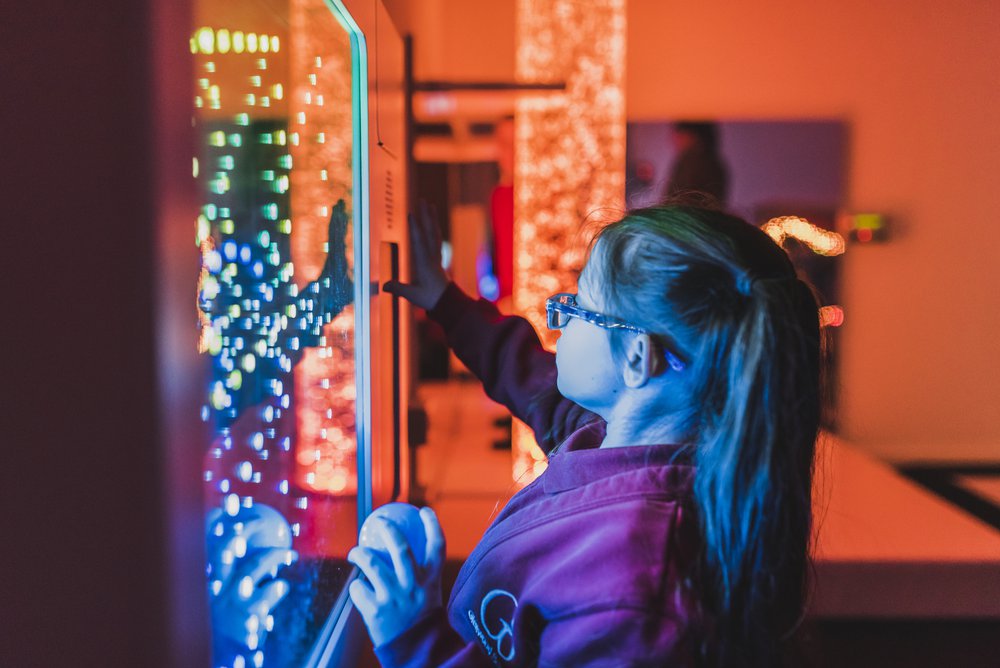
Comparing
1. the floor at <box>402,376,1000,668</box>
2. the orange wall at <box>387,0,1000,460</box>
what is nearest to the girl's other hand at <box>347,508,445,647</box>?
the floor at <box>402,376,1000,668</box>

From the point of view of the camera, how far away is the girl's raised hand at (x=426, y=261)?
1.17 metres

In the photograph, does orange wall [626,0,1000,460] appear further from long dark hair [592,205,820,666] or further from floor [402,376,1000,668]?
long dark hair [592,205,820,666]

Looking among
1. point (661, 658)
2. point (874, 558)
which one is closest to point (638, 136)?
point (874, 558)

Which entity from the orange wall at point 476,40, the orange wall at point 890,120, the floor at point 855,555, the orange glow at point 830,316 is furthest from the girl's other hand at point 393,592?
the orange wall at point 476,40

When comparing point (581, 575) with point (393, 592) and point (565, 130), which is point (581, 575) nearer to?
point (393, 592)

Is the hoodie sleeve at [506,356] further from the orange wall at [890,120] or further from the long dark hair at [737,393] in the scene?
the orange wall at [890,120]

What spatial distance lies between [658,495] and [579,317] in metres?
0.20

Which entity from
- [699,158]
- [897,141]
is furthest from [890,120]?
[699,158]

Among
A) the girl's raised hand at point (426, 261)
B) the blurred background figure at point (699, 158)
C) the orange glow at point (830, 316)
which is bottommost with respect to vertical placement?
the orange glow at point (830, 316)

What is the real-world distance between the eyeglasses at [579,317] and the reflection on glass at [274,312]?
0.74 feet

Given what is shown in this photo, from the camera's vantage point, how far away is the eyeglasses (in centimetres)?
77

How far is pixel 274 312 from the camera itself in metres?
0.59

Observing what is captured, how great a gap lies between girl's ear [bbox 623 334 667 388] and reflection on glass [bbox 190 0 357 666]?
11.8 inches

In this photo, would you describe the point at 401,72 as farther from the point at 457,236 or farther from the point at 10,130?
the point at 457,236
